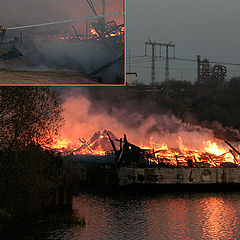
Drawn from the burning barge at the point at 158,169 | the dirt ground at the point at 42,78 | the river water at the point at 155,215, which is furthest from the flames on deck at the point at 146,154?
the dirt ground at the point at 42,78

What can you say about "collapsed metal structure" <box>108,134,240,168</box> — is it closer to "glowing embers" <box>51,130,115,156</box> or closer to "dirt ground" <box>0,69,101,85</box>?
"glowing embers" <box>51,130,115,156</box>

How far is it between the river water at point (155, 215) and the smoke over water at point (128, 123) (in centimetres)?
2345

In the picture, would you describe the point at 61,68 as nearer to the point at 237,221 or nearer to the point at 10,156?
the point at 10,156

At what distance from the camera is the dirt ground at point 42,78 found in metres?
15.7

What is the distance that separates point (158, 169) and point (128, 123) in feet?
98.2

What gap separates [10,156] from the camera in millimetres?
26172

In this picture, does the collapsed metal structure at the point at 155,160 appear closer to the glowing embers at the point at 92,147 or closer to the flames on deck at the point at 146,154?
the flames on deck at the point at 146,154

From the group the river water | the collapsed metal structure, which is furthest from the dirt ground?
the collapsed metal structure

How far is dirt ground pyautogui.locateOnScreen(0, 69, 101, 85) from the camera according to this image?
51.4 feet

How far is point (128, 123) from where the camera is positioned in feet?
255

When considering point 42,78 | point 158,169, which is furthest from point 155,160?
point 42,78

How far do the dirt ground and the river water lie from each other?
1428 centimetres

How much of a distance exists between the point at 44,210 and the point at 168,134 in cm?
4528

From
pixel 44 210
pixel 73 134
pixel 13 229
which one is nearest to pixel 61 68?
pixel 13 229
